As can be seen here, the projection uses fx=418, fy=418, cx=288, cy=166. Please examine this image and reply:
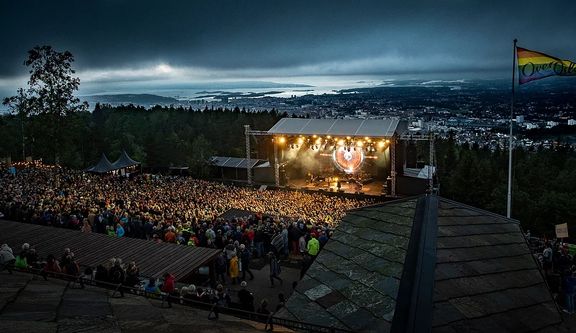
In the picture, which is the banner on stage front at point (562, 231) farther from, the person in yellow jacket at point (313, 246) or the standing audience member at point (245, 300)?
the standing audience member at point (245, 300)

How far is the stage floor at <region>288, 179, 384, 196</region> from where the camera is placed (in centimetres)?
3122

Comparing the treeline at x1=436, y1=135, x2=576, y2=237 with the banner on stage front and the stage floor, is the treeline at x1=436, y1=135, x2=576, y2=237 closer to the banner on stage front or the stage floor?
the stage floor

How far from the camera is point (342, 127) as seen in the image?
31.8 meters

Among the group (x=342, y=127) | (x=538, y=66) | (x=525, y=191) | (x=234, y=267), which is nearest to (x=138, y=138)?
(x=342, y=127)

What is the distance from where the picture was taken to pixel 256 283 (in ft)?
38.9

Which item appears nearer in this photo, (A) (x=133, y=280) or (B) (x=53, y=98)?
(A) (x=133, y=280)

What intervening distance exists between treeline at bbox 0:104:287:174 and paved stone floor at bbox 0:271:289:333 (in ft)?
118

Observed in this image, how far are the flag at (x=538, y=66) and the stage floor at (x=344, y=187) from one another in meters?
15.2

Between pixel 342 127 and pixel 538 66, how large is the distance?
16.8 metres

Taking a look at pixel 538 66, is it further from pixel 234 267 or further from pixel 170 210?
pixel 170 210

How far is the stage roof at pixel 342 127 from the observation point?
30.0 m

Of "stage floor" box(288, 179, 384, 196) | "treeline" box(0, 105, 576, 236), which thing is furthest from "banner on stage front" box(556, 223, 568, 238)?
"stage floor" box(288, 179, 384, 196)

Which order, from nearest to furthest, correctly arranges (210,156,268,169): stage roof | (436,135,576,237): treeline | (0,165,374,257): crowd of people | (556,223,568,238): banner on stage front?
(556,223,568,238): banner on stage front
(0,165,374,257): crowd of people
(436,135,576,237): treeline
(210,156,268,169): stage roof

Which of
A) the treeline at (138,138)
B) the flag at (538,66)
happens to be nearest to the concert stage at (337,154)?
the treeline at (138,138)
